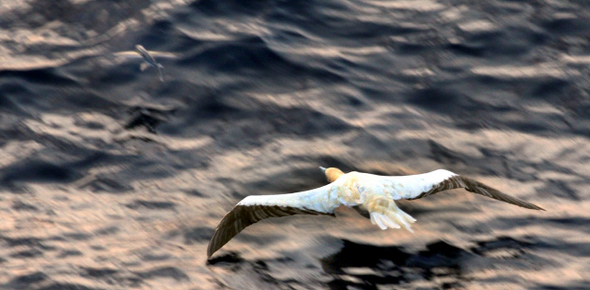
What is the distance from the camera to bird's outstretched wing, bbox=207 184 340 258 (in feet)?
22.5

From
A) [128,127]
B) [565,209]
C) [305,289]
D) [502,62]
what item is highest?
[502,62]

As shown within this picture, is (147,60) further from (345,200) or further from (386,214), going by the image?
(386,214)

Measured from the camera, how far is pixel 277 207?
6.90 metres

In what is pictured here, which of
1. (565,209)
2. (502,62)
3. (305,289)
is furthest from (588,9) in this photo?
A: (305,289)

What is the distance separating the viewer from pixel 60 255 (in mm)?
6691

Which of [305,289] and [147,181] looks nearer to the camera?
[305,289]

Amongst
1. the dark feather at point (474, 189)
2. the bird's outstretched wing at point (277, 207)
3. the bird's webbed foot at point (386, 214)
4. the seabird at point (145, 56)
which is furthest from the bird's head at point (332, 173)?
the seabird at point (145, 56)

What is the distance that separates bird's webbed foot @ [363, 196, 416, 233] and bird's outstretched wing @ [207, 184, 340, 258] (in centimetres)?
38

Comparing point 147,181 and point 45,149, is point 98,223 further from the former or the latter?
point 45,149

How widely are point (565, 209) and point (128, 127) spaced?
5.17 meters

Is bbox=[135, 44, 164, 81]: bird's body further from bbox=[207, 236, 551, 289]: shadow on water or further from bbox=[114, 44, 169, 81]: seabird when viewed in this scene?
bbox=[207, 236, 551, 289]: shadow on water

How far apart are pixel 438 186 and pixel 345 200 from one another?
993mm

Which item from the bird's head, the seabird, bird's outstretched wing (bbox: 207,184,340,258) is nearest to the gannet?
bird's outstretched wing (bbox: 207,184,340,258)

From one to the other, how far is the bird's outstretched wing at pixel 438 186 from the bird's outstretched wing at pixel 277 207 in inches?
27.8
